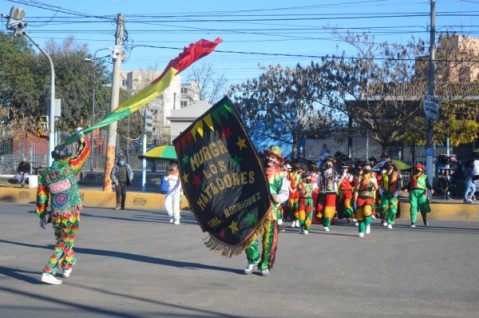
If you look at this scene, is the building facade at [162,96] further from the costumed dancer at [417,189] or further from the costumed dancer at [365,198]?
the costumed dancer at [365,198]

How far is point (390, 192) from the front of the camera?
16641 mm

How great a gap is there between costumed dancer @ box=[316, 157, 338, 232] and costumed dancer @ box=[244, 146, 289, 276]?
572cm

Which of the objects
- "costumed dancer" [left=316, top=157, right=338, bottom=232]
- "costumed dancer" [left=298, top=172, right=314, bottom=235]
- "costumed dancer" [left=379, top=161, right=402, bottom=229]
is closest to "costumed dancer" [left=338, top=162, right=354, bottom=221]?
"costumed dancer" [left=316, top=157, right=338, bottom=232]

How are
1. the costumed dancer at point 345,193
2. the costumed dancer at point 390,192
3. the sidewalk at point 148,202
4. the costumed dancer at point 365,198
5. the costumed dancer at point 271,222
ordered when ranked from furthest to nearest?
1. the sidewalk at point 148,202
2. the costumed dancer at point 390,192
3. the costumed dancer at point 345,193
4. the costumed dancer at point 365,198
5. the costumed dancer at point 271,222

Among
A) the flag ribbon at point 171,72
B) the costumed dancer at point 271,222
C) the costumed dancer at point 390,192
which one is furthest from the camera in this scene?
the costumed dancer at point 390,192

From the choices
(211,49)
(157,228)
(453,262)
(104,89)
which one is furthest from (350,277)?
(104,89)

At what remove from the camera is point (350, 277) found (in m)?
9.72

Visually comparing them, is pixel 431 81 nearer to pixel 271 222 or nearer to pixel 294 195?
pixel 294 195

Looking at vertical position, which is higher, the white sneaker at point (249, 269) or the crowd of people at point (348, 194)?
the crowd of people at point (348, 194)

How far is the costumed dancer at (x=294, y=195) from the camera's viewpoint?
15742 millimetres

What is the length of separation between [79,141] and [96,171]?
2832cm

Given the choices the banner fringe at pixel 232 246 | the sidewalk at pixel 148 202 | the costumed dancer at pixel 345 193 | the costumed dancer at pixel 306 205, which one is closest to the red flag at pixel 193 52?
the banner fringe at pixel 232 246

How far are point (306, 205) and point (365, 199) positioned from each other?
4.14 ft

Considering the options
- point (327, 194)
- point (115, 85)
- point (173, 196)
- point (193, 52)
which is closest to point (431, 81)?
point (327, 194)
